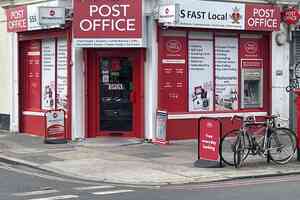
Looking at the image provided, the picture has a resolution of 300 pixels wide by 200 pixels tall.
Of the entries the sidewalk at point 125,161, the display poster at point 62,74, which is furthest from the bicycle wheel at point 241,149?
the display poster at point 62,74

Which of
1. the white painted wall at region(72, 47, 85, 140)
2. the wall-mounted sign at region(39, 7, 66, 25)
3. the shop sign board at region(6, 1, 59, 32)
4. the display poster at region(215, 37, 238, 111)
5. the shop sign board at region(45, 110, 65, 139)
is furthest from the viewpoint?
the display poster at region(215, 37, 238, 111)

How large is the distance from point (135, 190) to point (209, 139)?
109 inches

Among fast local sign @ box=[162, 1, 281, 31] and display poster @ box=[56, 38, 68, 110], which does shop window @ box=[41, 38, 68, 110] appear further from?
fast local sign @ box=[162, 1, 281, 31]

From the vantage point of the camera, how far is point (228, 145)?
13008 millimetres

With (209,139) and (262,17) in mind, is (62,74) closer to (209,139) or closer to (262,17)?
(262,17)

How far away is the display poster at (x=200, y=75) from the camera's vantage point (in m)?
17.7

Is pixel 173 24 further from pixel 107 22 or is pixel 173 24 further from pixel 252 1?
pixel 252 1

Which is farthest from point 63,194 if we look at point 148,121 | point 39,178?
point 148,121

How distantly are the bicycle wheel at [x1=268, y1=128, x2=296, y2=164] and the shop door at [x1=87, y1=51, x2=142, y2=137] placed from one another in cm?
472

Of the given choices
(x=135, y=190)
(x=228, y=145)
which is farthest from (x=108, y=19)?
(x=135, y=190)

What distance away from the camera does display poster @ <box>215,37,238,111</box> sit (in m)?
18.2

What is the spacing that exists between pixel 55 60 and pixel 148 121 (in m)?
3.25

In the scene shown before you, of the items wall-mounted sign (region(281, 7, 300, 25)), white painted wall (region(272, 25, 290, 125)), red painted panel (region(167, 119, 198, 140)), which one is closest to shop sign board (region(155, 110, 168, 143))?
red painted panel (region(167, 119, 198, 140))

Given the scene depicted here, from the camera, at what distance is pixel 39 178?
39.5 ft
